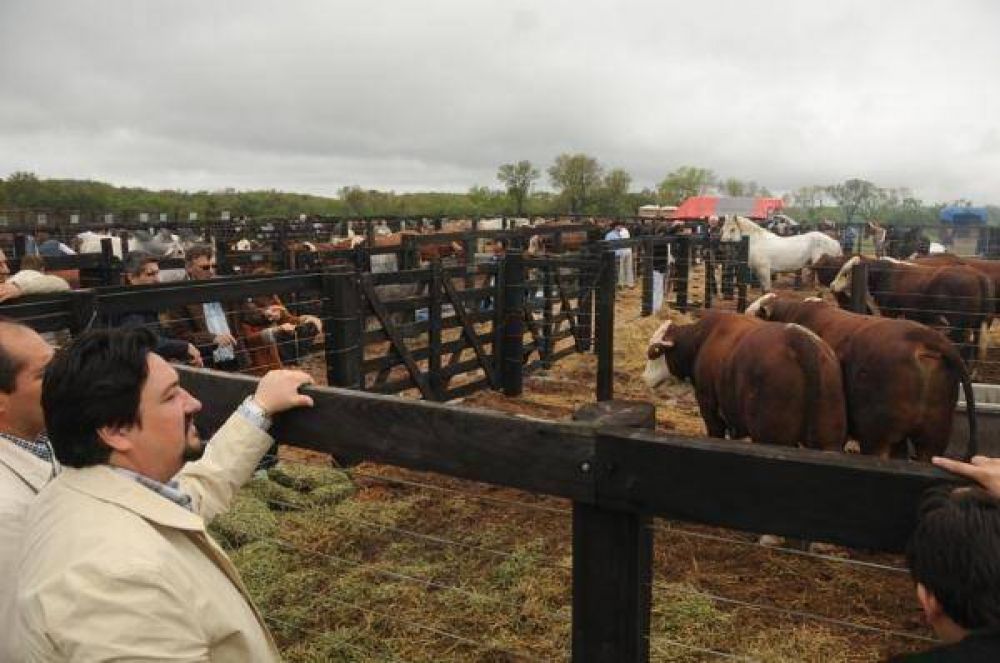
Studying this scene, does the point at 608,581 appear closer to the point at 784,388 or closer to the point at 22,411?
the point at 22,411

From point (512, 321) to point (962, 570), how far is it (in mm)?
8009

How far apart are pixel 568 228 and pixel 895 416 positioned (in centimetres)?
1193

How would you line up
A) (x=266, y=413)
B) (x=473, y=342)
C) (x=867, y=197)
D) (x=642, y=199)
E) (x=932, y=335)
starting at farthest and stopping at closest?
(x=867, y=197), (x=642, y=199), (x=473, y=342), (x=932, y=335), (x=266, y=413)

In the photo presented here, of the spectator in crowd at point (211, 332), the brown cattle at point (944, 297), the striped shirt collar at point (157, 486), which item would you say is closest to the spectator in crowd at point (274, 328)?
the spectator in crowd at point (211, 332)

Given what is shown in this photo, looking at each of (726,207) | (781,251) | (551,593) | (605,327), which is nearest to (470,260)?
(605,327)

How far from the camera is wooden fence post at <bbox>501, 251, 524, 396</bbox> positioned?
30.3ft

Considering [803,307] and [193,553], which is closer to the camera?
[193,553]

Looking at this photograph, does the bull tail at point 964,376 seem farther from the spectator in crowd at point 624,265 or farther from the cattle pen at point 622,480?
the spectator in crowd at point 624,265

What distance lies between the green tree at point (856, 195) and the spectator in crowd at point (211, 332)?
87.2m

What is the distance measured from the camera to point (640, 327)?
13.2 meters

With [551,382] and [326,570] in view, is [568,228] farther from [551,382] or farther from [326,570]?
[326,570]

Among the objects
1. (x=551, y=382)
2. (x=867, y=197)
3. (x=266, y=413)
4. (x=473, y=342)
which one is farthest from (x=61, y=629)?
(x=867, y=197)

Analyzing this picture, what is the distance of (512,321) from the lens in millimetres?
9273

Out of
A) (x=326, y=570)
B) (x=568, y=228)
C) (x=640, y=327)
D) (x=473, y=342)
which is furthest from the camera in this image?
(x=568, y=228)
